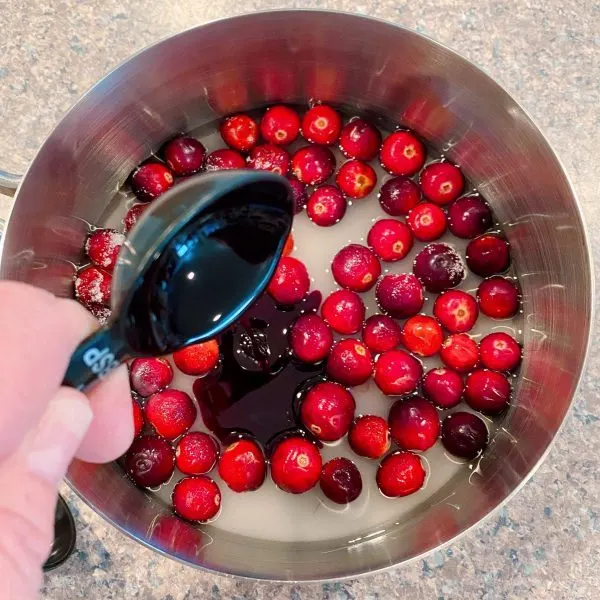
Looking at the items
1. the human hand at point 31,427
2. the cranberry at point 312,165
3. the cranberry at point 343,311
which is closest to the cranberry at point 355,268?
the cranberry at point 343,311

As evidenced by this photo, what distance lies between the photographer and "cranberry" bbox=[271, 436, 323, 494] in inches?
36.9

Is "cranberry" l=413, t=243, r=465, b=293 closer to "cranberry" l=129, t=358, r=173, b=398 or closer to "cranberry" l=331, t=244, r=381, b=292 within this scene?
"cranberry" l=331, t=244, r=381, b=292

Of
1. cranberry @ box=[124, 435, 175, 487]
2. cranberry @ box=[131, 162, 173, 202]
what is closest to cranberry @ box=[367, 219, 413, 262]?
cranberry @ box=[131, 162, 173, 202]

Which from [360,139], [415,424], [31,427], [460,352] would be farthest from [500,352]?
[31,427]

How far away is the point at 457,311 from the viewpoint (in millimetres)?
998

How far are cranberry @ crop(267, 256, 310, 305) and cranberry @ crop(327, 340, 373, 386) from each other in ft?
0.32

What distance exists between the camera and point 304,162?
1.03m

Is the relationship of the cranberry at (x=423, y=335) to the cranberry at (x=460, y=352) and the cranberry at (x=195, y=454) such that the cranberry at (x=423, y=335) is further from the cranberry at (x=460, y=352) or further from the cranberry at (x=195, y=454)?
the cranberry at (x=195, y=454)

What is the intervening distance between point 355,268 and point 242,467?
0.33 meters

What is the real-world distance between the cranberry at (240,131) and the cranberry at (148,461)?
46 cm

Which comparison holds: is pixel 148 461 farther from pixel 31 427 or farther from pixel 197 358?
pixel 31 427

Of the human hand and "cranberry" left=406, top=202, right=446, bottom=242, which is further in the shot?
"cranberry" left=406, top=202, right=446, bottom=242

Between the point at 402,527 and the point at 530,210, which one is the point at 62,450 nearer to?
the point at 402,527

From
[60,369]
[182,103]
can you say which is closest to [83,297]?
[182,103]
